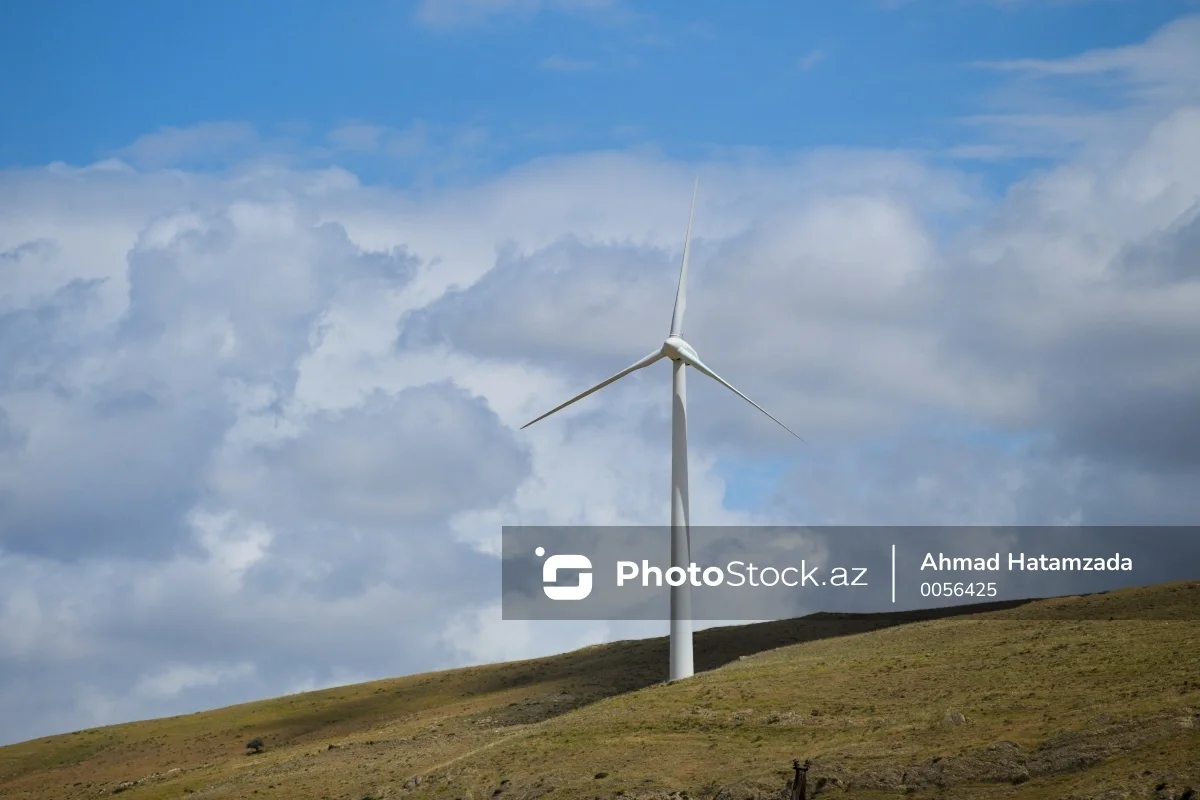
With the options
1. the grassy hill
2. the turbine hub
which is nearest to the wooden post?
the grassy hill

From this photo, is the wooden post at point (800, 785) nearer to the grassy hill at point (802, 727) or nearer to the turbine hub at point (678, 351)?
the grassy hill at point (802, 727)

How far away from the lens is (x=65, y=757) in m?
143

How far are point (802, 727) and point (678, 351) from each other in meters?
29.1

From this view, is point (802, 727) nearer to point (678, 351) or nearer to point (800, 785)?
point (800, 785)

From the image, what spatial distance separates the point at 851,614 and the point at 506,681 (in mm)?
29685

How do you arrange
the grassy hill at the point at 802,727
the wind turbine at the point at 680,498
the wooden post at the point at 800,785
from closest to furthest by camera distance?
the wooden post at the point at 800,785 → the grassy hill at the point at 802,727 → the wind turbine at the point at 680,498

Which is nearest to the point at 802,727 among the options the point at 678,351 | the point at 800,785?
the point at 800,785

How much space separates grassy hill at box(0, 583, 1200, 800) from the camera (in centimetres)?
6794

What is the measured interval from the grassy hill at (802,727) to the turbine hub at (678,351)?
20073 millimetres

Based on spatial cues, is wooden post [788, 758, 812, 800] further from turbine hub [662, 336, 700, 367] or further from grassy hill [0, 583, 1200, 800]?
turbine hub [662, 336, 700, 367]

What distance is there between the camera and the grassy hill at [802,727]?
223ft

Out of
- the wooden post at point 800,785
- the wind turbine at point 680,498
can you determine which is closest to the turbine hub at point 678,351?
the wind turbine at point 680,498

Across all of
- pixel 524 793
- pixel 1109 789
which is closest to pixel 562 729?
pixel 524 793

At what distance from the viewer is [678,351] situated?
102m
